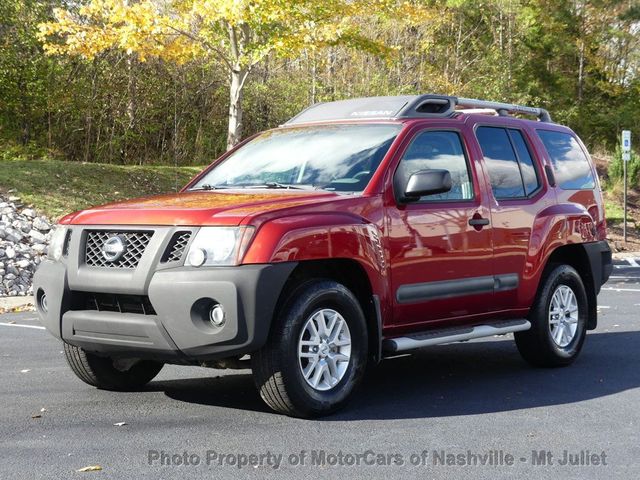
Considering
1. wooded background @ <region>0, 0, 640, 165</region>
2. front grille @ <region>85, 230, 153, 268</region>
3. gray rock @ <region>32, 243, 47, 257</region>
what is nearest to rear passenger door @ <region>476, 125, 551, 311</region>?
front grille @ <region>85, 230, 153, 268</region>

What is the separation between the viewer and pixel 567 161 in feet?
29.3

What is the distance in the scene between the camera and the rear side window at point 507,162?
794cm

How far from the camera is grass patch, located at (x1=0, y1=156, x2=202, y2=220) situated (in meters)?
17.7

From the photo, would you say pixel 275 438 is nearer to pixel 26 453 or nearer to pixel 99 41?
pixel 26 453

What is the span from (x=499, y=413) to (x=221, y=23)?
14088mm

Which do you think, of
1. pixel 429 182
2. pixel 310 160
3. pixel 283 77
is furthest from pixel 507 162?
pixel 283 77

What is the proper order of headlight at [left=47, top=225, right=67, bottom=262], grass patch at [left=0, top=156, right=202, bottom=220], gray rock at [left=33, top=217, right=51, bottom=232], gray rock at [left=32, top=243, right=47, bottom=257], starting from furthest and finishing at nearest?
grass patch at [left=0, top=156, right=202, bottom=220] → gray rock at [left=33, top=217, right=51, bottom=232] → gray rock at [left=32, top=243, right=47, bottom=257] → headlight at [left=47, top=225, right=67, bottom=262]

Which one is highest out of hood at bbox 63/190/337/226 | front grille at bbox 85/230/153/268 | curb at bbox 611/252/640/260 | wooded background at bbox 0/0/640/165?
wooded background at bbox 0/0/640/165

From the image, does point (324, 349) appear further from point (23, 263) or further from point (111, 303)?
point (23, 263)

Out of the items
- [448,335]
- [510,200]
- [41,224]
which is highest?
[510,200]

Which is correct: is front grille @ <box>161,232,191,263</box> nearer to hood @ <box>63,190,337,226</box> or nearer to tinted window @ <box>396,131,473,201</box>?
hood @ <box>63,190,337,226</box>

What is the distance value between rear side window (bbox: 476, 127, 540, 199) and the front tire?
1974mm

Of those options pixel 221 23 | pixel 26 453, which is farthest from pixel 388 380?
pixel 221 23

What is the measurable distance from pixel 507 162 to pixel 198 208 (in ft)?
9.74
